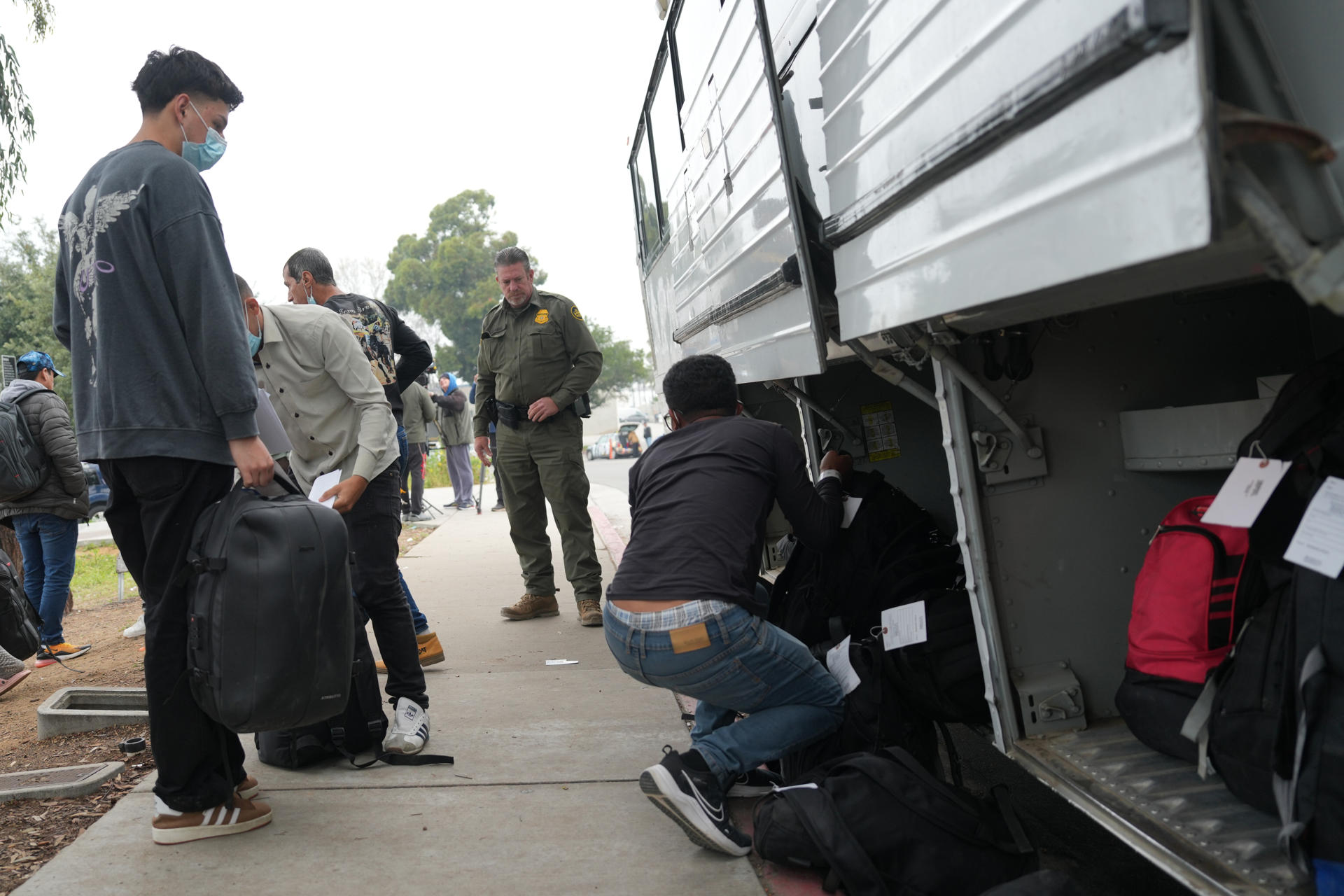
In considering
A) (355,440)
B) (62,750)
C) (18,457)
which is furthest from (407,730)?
(18,457)

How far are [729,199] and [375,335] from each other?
76.8 inches

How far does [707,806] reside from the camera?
2811mm

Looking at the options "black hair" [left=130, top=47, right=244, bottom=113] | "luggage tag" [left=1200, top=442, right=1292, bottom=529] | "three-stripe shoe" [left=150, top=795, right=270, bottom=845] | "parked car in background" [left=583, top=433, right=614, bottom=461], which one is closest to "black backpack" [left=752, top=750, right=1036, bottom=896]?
"luggage tag" [left=1200, top=442, right=1292, bottom=529]

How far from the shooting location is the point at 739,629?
296cm

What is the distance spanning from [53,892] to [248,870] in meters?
0.44

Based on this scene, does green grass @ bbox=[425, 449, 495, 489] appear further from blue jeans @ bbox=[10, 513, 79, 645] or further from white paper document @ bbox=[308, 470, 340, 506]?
white paper document @ bbox=[308, 470, 340, 506]

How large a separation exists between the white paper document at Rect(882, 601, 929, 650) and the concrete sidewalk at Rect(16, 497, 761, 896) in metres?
0.72

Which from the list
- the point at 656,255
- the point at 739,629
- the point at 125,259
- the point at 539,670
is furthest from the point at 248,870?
the point at 656,255

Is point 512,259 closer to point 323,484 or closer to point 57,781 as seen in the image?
point 323,484

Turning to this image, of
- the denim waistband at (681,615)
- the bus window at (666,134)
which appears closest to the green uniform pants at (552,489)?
the bus window at (666,134)

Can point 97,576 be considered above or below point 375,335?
below

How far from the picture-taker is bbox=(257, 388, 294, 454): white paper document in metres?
3.06

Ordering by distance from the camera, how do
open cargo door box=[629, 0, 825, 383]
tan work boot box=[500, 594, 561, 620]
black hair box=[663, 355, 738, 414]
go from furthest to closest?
tan work boot box=[500, 594, 561, 620], black hair box=[663, 355, 738, 414], open cargo door box=[629, 0, 825, 383]

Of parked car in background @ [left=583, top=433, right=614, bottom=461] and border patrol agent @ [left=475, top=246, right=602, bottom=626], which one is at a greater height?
border patrol agent @ [left=475, top=246, right=602, bottom=626]
